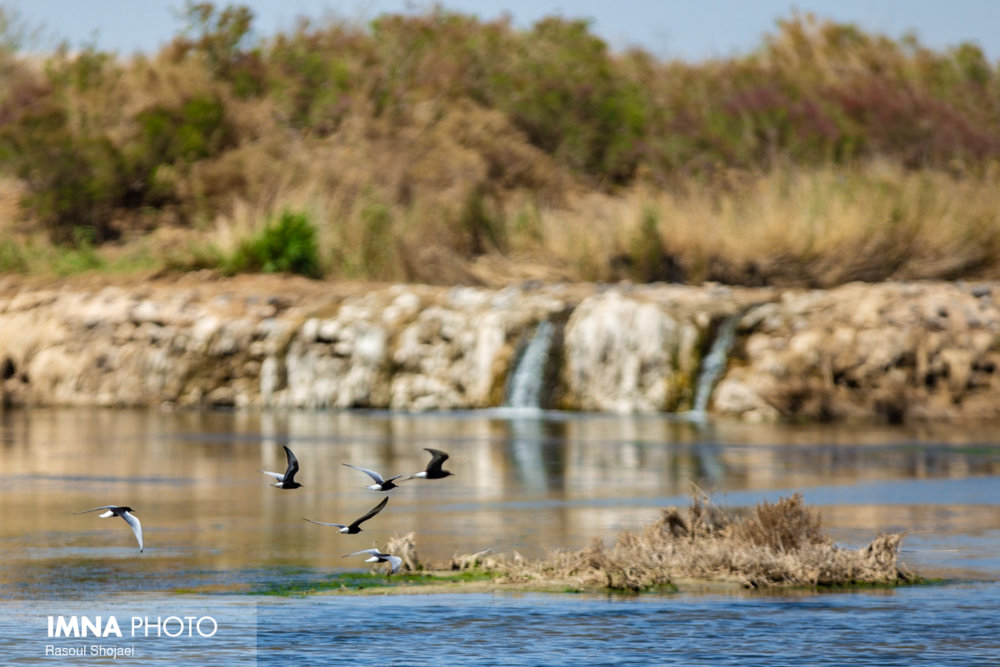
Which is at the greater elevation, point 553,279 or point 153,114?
point 153,114

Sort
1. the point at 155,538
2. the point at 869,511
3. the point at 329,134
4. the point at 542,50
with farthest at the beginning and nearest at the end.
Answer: the point at 542,50 → the point at 329,134 → the point at 869,511 → the point at 155,538

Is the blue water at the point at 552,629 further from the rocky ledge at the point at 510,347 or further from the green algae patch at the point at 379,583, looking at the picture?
the rocky ledge at the point at 510,347

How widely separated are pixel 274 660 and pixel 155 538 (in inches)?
179

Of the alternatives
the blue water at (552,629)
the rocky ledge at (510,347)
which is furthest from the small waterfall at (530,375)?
the blue water at (552,629)

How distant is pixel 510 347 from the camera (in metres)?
28.6

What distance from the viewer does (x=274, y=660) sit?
8.71m

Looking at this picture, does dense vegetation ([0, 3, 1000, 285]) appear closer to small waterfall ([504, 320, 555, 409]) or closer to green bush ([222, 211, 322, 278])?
green bush ([222, 211, 322, 278])

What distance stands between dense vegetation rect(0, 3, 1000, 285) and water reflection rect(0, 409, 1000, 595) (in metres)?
6.99

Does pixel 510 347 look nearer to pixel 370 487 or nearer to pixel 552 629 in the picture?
pixel 370 487

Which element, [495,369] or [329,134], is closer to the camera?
[495,369]

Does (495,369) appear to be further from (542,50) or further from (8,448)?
→ (542,50)

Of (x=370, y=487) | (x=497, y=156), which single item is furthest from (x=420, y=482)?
(x=497, y=156)

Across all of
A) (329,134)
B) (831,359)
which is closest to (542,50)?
(329,134)

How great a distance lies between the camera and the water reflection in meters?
12.6
